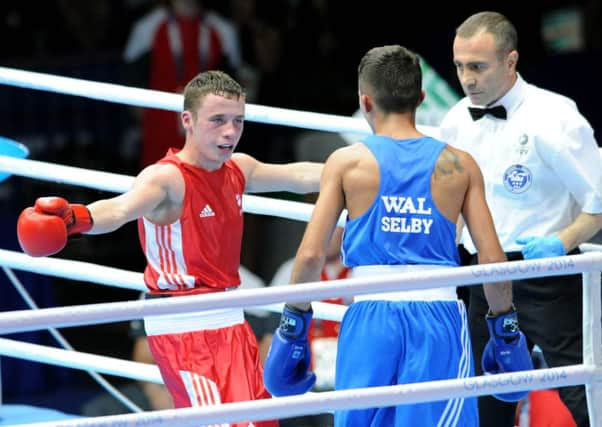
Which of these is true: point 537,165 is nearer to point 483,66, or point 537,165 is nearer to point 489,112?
point 489,112

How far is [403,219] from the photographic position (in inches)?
147

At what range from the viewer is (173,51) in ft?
26.3

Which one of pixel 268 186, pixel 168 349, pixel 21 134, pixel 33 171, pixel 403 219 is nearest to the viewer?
pixel 403 219

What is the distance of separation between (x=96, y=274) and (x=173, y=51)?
3494mm

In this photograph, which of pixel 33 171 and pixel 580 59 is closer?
pixel 33 171

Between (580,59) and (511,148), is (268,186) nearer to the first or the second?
(511,148)

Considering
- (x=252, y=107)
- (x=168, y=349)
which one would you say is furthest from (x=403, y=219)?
(x=252, y=107)

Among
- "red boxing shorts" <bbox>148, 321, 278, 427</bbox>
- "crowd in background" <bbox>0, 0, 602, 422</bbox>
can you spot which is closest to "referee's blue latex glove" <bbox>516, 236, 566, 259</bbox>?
"red boxing shorts" <bbox>148, 321, 278, 427</bbox>

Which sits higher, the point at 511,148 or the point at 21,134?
the point at 21,134

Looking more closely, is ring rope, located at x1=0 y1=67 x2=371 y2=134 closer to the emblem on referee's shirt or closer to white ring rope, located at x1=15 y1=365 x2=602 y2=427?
the emblem on referee's shirt

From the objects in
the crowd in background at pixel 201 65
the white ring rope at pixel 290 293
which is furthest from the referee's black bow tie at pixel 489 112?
the crowd in background at pixel 201 65

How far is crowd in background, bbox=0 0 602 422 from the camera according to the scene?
7910 mm

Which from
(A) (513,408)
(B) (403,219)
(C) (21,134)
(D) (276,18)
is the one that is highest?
(D) (276,18)

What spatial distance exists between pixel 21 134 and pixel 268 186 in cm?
424
